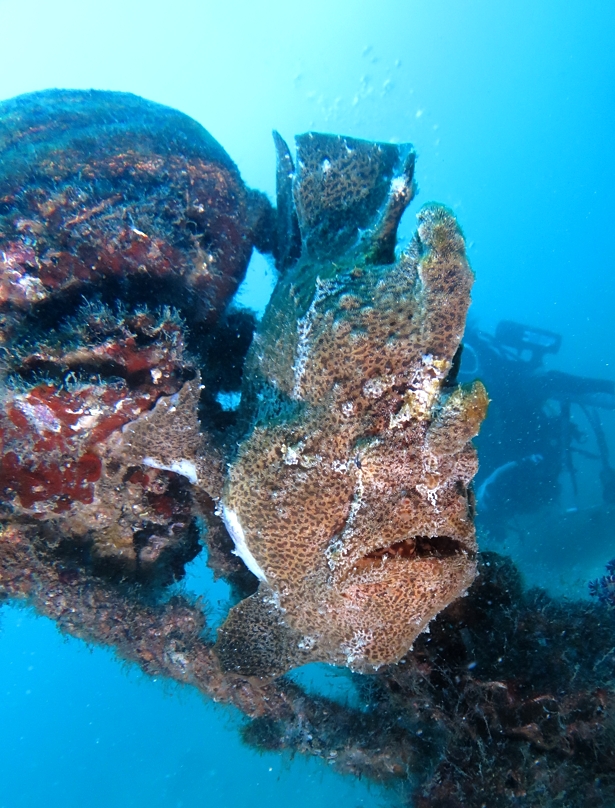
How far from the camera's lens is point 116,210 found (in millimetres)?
4109

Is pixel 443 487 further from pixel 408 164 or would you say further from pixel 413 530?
pixel 408 164

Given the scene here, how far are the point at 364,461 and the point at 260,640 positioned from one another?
1.84m

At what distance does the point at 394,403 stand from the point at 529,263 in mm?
85057

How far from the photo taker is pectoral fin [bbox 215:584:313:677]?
12.2 ft

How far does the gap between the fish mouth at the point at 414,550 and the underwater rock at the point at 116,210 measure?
2855 mm

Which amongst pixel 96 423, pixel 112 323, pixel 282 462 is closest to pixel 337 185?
pixel 112 323

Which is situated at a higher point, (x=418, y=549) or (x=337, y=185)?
(x=337, y=185)

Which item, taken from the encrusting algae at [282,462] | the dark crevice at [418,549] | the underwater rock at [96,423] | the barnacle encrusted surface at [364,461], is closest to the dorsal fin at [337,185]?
the encrusting algae at [282,462]

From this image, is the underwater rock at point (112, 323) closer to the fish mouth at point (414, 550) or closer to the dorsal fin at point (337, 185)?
the dorsal fin at point (337, 185)

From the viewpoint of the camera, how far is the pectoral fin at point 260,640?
3.73 meters

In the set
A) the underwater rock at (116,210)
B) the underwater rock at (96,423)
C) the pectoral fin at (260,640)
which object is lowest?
the pectoral fin at (260,640)

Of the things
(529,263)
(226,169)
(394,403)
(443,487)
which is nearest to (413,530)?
(443,487)

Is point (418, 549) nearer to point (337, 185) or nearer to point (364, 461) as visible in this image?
point (364, 461)

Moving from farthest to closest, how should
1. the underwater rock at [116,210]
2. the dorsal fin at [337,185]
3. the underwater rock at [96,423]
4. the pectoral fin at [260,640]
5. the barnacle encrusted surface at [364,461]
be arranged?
the dorsal fin at [337,185], the underwater rock at [116,210], the pectoral fin at [260,640], the underwater rock at [96,423], the barnacle encrusted surface at [364,461]
